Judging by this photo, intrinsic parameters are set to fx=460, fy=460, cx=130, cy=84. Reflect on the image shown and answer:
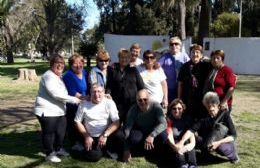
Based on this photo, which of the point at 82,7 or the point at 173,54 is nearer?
the point at 173,54

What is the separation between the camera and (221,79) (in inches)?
259

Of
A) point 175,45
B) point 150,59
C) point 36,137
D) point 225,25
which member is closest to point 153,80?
point 150,59

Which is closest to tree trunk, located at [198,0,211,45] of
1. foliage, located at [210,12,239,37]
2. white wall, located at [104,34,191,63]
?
white wall, located at [104,34,191,63]

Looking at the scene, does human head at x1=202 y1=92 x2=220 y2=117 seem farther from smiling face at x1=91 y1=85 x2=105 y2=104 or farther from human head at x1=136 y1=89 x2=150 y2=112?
smiling face at x1=91 y1=85 x2=105 y2=104

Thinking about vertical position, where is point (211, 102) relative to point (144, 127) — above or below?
above

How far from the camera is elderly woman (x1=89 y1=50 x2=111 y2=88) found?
6.57m

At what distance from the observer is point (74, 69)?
6648 mm

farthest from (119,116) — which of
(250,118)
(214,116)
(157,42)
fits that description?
(157,42)

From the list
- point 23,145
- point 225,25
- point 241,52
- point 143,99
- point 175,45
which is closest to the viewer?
point 143,99

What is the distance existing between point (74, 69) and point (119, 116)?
956 millimetres

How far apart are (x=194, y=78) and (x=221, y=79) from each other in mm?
461

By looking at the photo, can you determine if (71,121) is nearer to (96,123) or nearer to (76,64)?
(96,123)

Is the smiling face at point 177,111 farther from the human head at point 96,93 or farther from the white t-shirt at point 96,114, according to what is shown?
the human head at point 96,93

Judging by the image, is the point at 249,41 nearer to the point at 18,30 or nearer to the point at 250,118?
the point at 250,118
